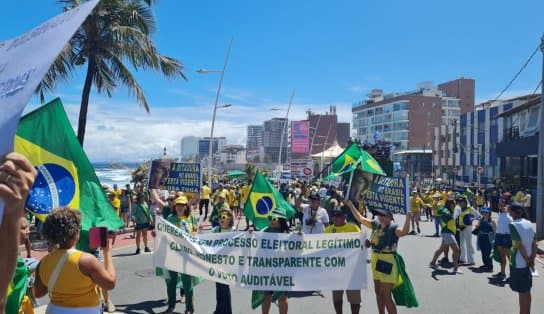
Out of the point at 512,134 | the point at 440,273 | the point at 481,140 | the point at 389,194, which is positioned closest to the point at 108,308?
the point at 389,194

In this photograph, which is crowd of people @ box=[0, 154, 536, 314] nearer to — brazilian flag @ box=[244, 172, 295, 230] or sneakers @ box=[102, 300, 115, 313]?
sneakers @ box=[102, 300, 115, 313]

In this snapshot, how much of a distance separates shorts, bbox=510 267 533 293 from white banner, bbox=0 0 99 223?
21.7ft

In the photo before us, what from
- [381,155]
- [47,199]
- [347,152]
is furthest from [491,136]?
[47,199]

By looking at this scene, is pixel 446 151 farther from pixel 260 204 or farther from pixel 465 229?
pixel 260 204

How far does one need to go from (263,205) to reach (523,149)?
24826mm

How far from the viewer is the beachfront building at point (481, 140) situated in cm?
6134

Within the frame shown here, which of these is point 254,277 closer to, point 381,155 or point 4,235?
point 4,235

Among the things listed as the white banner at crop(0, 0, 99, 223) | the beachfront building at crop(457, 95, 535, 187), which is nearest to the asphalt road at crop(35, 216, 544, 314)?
the white banner at crop(0, 0, 99, 223)

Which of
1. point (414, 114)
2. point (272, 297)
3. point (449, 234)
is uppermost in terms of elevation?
point (414, 114)

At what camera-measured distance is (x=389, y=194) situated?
7.43 metres

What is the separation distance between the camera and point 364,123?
116812 millimetres

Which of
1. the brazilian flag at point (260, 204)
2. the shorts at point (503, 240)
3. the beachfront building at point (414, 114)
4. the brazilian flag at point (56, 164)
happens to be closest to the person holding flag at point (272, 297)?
the brazilian flag at point (260, 204)

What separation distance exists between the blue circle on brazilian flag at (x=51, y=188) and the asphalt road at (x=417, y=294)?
4.43m

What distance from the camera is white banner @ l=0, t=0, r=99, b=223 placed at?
62.9 inches
